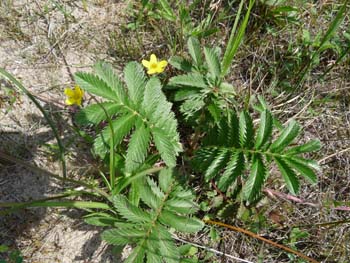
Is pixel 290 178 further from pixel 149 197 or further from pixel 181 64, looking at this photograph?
pixel 181 64

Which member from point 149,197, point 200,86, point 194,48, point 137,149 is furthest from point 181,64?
point 149,197

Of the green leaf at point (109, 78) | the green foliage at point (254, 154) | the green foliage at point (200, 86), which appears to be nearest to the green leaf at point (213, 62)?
the green foliage at point (200, 86)

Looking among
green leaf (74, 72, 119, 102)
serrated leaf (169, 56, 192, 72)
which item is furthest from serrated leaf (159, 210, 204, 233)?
serrated leaf (169, 56, 192, 72)

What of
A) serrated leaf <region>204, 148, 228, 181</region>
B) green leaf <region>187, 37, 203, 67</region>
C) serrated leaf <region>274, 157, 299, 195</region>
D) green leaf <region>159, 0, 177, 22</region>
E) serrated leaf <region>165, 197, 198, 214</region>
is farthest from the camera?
green leaf <region>159, 0, 177, 22</region>

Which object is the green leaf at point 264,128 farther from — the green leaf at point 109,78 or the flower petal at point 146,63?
the flower petal at point 146,63

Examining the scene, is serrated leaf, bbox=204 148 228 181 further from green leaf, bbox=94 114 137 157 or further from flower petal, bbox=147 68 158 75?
flower petal, bbox=147 68 158 75

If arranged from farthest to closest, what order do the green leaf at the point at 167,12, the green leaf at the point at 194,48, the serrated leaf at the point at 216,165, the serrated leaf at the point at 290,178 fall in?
the green leaf at the point at 167,12 → the green leaf at the point at 194,48 → the serrated leaf at the point at 216,165 → the serrated leaf at the point at 290,178
